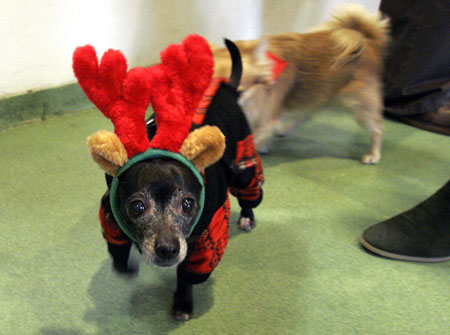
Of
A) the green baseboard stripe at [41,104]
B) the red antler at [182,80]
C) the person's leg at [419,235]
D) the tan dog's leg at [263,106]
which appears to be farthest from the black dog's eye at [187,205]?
the green baseboard stripe at [41,104]

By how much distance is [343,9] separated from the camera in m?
1.79

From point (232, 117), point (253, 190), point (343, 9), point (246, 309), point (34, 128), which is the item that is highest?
point (343, 9)

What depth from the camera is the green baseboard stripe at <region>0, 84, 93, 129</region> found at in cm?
199

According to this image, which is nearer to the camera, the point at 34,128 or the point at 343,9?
the point at 343,9

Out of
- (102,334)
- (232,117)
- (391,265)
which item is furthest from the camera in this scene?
(391,265)

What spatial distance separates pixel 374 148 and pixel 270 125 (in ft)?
1.54

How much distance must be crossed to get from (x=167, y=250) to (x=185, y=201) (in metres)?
0.10

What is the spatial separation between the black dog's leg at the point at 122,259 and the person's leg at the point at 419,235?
2.23 feet

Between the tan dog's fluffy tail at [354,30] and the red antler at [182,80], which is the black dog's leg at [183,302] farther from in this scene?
the tan dog's fluffy tail at [354,30]

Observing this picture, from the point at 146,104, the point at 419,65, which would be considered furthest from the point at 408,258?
the point at 419,65

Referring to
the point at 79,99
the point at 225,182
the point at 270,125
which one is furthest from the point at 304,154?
the point at 79,99

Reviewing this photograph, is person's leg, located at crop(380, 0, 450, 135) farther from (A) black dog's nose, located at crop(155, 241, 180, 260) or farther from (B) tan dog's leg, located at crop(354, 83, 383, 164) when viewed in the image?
(A) black dog's nose, located at crop(155, 241, 180, 260)

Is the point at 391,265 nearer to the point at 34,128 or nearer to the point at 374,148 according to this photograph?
the point at 374,148

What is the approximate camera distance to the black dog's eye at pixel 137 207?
86cm
